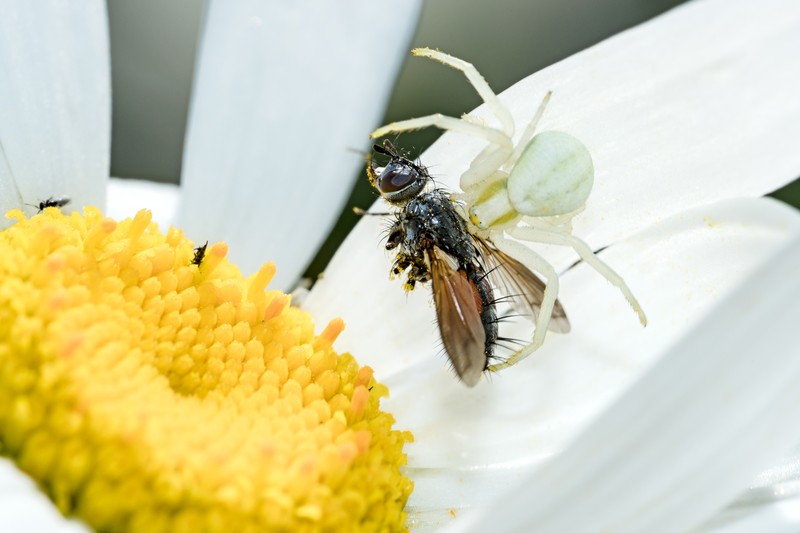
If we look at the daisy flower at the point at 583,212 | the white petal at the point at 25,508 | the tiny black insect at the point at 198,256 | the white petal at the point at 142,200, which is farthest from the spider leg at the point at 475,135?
the white petal at the point at 25,508

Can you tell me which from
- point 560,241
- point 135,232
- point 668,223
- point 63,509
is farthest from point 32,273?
point 668,223

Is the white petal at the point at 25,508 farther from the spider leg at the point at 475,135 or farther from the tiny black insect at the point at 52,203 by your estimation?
the spider leg at the point at 475,135

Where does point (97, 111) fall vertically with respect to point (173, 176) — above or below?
above

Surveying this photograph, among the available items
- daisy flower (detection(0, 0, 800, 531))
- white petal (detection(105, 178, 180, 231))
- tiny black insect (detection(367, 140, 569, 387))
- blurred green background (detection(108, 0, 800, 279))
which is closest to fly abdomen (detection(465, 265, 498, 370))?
tiny black insect (detection(367, 140, 569, 387))

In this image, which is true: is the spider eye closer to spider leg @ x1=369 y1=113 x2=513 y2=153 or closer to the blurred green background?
spider leg @ x1=369 y1=113 x2=513 y2=153

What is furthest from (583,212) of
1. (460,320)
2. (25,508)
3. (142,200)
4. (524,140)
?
(25,508)

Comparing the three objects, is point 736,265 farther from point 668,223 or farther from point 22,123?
point 22,123
